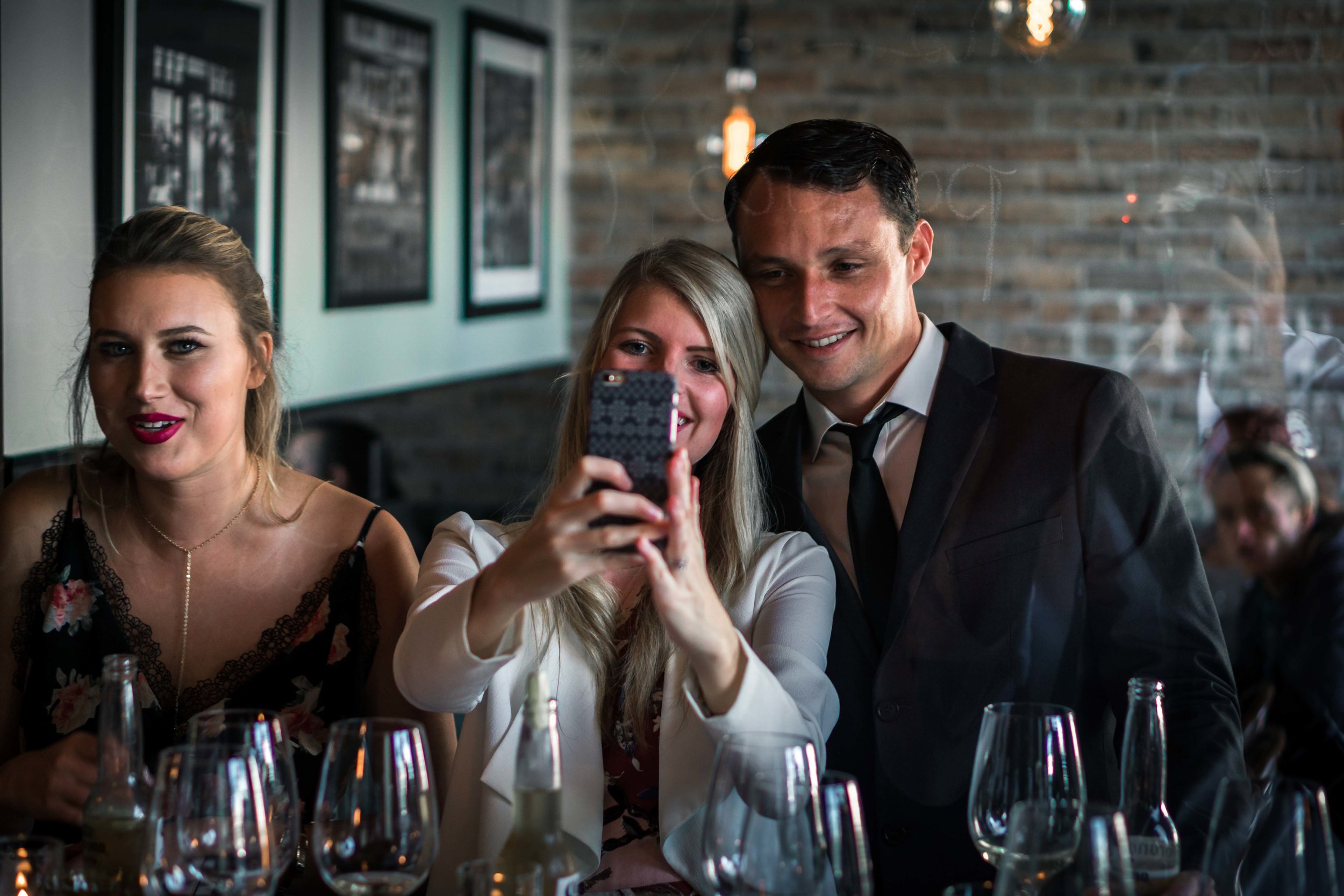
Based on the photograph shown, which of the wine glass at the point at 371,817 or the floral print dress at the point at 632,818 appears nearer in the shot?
the wine glass at the point at 371,817

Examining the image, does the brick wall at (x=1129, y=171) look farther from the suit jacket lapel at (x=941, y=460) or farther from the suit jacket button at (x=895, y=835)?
the suit jacket button at (x=895, y=835)

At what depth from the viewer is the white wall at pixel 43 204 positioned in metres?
1.53

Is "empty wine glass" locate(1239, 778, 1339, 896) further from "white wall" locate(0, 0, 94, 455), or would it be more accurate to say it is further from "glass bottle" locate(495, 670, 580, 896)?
"white wall" locate(0, 0, 94, 455)

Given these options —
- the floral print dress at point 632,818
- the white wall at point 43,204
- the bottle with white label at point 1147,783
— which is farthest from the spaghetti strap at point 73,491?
the bottle with white label at point 1147,783

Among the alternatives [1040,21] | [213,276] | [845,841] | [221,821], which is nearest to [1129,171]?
[1040,21]

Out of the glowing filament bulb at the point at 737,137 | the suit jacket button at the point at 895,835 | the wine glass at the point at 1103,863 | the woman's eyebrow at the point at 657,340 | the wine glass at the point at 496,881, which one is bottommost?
the suit jacket button at the point at 895,835

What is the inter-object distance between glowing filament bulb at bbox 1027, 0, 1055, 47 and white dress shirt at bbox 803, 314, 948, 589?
380 millimetres

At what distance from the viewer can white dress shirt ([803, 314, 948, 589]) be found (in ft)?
4.46

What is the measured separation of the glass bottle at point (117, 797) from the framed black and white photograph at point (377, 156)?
4.77ft

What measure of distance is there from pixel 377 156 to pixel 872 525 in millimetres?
1528

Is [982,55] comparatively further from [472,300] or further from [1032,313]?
[472,300]

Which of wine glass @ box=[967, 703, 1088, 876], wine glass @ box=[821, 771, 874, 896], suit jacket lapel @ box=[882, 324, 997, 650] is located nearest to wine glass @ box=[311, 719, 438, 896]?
wine glass @ box=[821, 771, 874, 896]

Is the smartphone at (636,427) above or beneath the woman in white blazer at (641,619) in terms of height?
above

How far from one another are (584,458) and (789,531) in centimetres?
50
